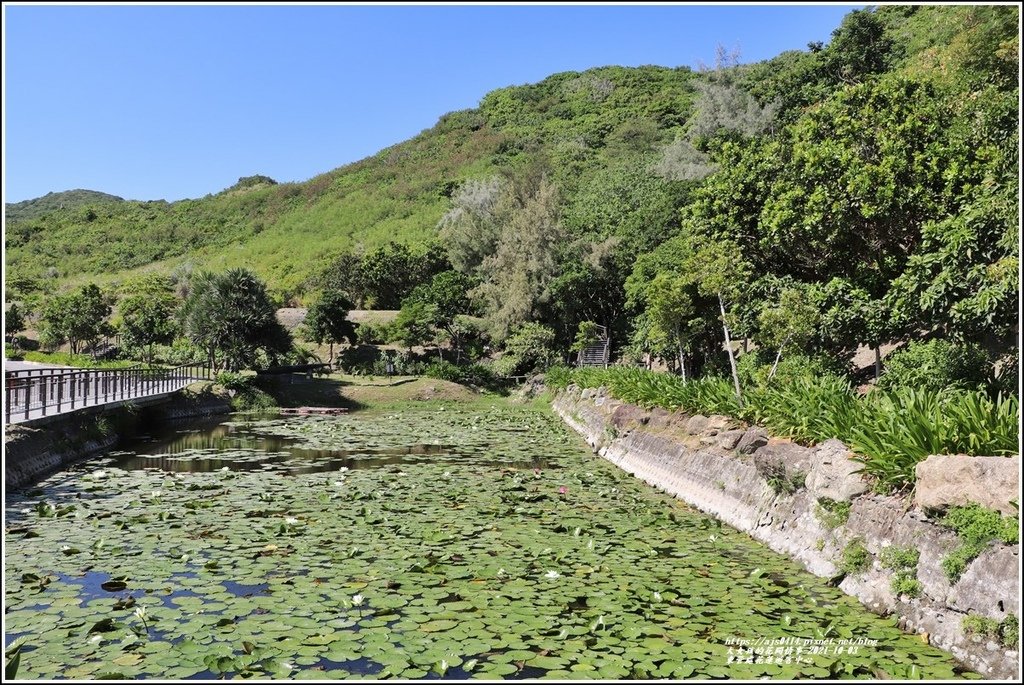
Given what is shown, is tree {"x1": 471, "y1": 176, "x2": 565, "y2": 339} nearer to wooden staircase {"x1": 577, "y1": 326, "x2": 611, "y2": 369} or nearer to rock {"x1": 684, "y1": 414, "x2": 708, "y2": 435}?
wooden staircase {"x1": 577, "y1": 326, "x2": 611, "y2": 369}

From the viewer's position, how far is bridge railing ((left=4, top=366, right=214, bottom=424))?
1440 centimetres

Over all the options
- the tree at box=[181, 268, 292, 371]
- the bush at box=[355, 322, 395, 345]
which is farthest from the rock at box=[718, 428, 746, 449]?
the bush at box=[355, 322, 395, 345]

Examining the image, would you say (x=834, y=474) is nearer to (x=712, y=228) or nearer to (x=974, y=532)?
(x=974, y=532)

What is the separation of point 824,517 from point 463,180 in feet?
254

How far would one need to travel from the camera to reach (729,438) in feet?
37.7

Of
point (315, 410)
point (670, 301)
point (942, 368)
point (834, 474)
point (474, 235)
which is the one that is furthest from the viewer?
point (474, 235)

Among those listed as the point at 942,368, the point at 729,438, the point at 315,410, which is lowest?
the point at 315,410

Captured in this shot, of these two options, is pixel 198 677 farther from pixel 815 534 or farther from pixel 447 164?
pixel 447 164

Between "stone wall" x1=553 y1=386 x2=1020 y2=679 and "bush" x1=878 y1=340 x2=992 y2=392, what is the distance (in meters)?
3.94

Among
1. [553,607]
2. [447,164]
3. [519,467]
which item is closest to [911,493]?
[553,607]

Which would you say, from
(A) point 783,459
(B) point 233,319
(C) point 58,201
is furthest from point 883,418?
(C) point 58,201

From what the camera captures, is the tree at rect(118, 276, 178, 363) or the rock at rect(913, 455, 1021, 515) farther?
the tree at rect(118, 276, 178, 363)

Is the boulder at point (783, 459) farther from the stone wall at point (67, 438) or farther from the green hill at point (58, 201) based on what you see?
the green hill at point (58, 201)

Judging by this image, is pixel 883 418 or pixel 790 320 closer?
pixel 883 418
